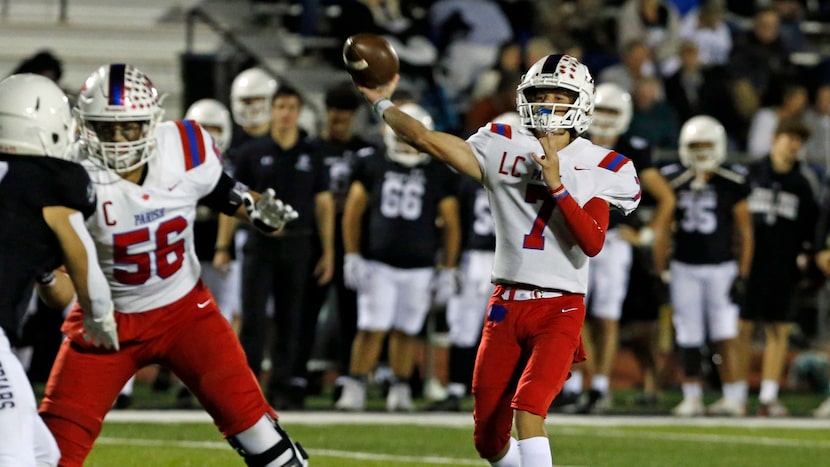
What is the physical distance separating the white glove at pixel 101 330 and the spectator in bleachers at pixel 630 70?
9058 millimetres

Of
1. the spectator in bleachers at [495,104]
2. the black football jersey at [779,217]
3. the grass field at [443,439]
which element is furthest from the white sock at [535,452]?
the spectator in bleachers at [495,104]

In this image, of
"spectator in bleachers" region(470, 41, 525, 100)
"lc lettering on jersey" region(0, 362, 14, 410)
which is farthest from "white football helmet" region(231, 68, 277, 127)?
"lc lettering on jersey" region(0, 362, 14, 410)

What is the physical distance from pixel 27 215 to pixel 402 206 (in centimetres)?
Answer: 581

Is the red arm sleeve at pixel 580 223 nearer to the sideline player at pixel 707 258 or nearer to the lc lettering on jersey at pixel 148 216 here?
the lc lettering on jersey at pixel 148 216

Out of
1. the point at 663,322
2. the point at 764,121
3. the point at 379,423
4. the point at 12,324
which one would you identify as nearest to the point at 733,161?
the point at 764,121

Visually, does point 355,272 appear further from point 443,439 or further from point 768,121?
point 768,121

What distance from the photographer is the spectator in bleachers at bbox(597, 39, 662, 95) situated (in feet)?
44.9

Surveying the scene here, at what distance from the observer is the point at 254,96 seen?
10469 millimetres

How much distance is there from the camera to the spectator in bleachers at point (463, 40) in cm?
1402

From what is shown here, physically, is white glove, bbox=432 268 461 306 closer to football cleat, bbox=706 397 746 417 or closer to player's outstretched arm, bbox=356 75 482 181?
football cleat, bbox=706 397 746 417

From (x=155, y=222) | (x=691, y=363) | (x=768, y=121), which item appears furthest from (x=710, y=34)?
(x=155, y=222)

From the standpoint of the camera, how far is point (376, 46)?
547cm

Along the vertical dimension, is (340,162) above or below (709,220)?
above

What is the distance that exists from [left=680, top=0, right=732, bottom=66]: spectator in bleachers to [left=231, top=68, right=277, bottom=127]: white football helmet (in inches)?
221
